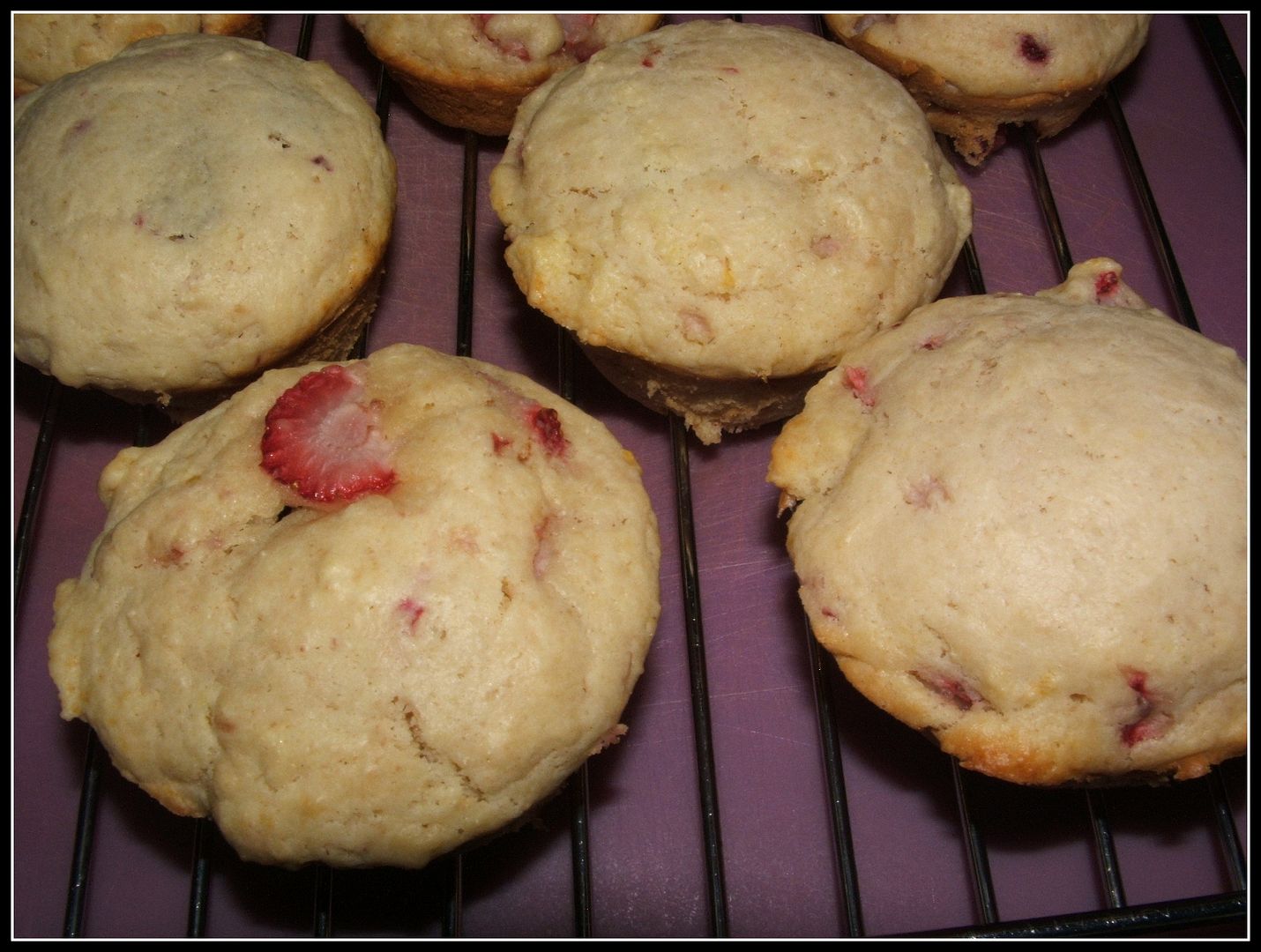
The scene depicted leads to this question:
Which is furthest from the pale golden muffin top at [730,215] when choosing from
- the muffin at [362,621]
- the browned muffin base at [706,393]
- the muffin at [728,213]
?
the muffin at [362,621]

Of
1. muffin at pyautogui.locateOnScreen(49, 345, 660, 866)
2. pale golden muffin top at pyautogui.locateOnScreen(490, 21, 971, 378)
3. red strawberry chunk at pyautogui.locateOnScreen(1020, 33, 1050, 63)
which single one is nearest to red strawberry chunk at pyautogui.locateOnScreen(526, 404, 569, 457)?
muffin at pyautogui.locateOnScreen(49, 345, 660, 866)

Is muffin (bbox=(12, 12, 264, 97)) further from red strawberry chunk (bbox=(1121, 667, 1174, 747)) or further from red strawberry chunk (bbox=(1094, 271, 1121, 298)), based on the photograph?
red strawberry chunk (bbox=(1121, 667, 1174, 747))

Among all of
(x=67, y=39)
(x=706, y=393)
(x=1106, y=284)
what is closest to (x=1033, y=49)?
(x=1106, y=284)

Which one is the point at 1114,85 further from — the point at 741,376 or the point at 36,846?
the point at 36,846

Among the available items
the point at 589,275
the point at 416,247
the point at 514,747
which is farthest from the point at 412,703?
the point at 416,247

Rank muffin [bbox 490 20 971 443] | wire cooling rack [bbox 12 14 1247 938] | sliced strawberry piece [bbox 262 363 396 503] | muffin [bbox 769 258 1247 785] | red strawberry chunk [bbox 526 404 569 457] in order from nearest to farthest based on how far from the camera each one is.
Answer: muffin [bbox 769 258 1247 785] → sliced strawberry piece [bbox 262 363 396 503] → red strawberry chunk [bbox 526 404 569 457] → muffin [bbox 490 20 971 443] → wire cooling rack [bbox 12 14 1247 938]

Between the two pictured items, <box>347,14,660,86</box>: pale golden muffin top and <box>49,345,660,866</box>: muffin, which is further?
<box>347,14,660,86</box>: pale golden muffin top

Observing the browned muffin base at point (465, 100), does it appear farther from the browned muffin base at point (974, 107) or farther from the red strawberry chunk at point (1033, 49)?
the red strawberry chunk at point (1033, 49)
